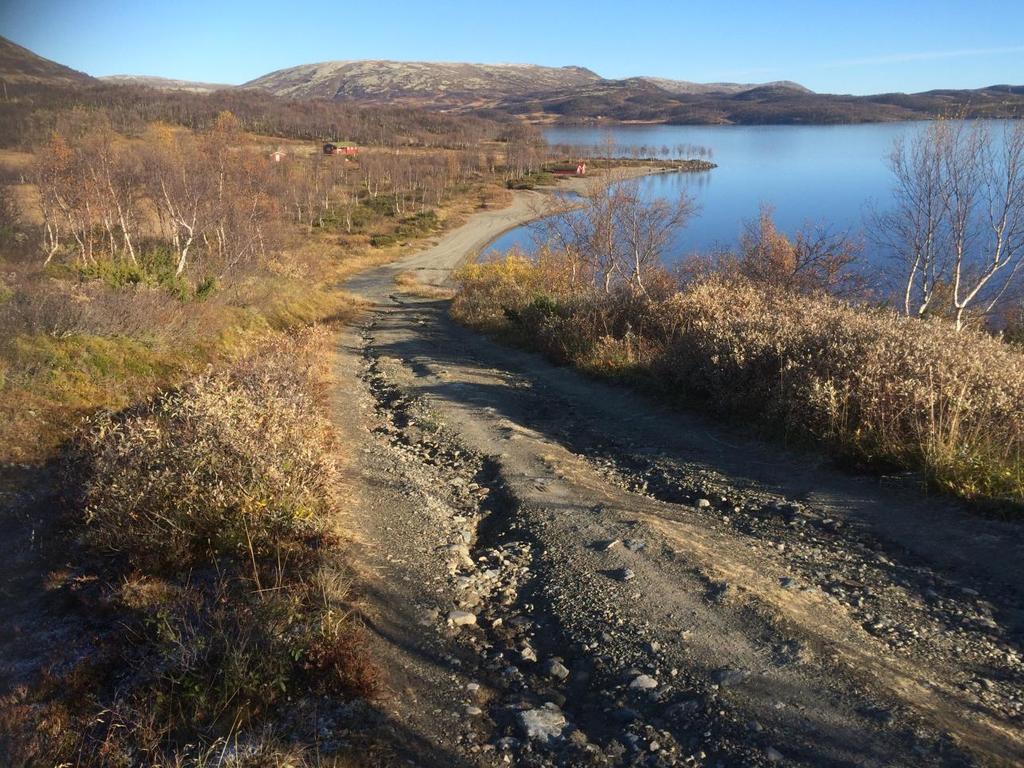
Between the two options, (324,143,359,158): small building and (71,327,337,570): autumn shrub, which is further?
(324,143,359,158): small building

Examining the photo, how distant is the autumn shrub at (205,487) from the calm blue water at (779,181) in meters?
20.4

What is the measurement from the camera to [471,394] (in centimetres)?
1220

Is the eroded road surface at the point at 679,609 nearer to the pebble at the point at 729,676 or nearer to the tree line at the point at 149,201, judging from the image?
the pebble at the point at 729,676

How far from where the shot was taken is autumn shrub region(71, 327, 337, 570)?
5.34 metres

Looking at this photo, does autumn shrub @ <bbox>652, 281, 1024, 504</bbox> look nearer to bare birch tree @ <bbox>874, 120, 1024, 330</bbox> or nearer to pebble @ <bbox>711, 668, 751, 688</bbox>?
pebble @ <bbox>711, 668, 751, 688</bbox>

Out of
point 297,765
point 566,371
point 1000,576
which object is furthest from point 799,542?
point 566,371

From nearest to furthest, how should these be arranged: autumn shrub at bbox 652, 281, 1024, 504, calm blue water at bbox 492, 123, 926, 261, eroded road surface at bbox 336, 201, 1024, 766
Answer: eroded road surface at bbox 336, 201, 1024, 766
autumn shrub at bbox 652, 281, 1024, 504
calm blue water at bbox 492, 123, 926, 261

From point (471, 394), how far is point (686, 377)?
3.83 meters

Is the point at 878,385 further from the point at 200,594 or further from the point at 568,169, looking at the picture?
the point at 568,169

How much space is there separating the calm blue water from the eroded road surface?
17.7 metres

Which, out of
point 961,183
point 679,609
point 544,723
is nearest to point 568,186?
point 961,183

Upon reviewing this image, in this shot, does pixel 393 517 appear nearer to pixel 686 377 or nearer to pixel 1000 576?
pixel 1000 576

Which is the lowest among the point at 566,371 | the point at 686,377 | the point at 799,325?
the point at 566,371

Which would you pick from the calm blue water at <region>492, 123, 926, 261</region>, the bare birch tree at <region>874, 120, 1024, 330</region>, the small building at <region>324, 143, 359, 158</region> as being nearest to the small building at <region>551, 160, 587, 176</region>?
the calm blue water at <region>492, 123, 926, 261</region>
